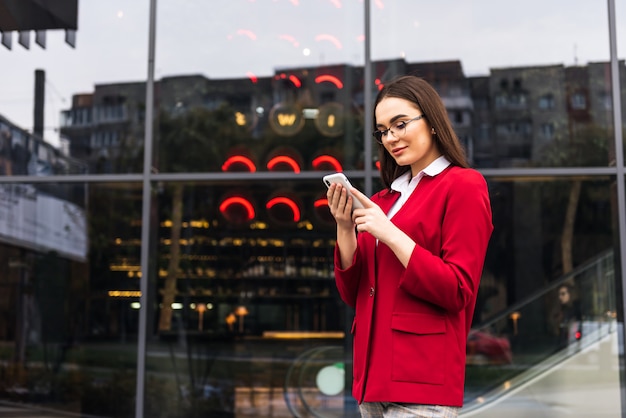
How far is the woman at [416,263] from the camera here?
1698mm

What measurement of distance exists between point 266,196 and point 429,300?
4531 millimetres

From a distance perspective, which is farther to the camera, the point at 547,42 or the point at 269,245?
the point at 269,245

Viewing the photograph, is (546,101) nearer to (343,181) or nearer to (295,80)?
(295,80)

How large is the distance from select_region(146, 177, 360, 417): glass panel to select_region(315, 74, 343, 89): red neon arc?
0.81 m

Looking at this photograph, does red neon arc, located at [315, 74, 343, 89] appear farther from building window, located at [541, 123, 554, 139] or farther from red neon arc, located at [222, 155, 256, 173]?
building window, located at [541, 123, 554, 139]

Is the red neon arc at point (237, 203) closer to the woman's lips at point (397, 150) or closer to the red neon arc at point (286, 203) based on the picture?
the red neon arc at point (286, 203)

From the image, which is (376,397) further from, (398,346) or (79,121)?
(79,121)

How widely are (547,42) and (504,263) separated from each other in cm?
174

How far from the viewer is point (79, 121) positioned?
20.9ft

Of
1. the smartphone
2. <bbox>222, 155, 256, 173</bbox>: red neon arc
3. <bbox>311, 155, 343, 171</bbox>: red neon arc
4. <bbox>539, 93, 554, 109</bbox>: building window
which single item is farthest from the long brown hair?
<bbox>539, 93, 554, 109</bbox>: building window

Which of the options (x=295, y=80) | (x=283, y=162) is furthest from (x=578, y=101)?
(x=283, y=162)

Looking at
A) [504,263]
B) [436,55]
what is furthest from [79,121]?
[504,263]

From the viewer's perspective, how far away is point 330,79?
19.8 feet

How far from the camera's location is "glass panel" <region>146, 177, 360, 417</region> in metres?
6.15
